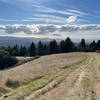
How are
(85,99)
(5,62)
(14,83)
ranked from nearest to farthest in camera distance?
(85,99) → (14,83) → (5,62)

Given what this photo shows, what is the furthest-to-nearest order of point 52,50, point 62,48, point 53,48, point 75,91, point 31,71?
point 53,48 < point 52,50 < point 62,48 < point 31,71 < point 75,91

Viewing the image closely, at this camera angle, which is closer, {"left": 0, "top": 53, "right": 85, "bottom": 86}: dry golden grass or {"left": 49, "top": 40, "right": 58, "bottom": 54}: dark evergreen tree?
{"left": 0, "top": 53, "right": 85, "bottom": 86}: dry golden grass

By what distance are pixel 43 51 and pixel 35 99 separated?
71076mm

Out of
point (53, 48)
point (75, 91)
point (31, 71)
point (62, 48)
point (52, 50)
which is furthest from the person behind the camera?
point (53, 48)

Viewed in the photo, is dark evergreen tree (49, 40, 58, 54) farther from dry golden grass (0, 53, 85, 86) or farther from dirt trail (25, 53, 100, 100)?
dirt trail (25, 53, 100, 100)

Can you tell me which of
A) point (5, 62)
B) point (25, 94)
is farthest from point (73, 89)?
point (5, 62)

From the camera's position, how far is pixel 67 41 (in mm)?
70812

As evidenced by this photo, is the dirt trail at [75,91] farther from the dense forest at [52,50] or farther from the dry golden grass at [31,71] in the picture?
the dense forest at [52,50]

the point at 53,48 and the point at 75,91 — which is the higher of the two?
the point at 53,48

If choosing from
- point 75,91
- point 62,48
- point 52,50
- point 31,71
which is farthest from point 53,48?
point 75,91

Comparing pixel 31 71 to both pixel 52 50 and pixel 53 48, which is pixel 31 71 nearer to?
pixel 52 50

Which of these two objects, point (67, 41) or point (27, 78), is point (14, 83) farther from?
point (67, 41)

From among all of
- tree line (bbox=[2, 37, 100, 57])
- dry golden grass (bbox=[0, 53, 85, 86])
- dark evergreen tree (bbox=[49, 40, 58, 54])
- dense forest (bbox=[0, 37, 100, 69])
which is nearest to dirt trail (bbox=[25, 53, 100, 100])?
dry golden grass (bbox=[0, 53, 85, 86])

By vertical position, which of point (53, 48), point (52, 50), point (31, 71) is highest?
point (53, 48)
